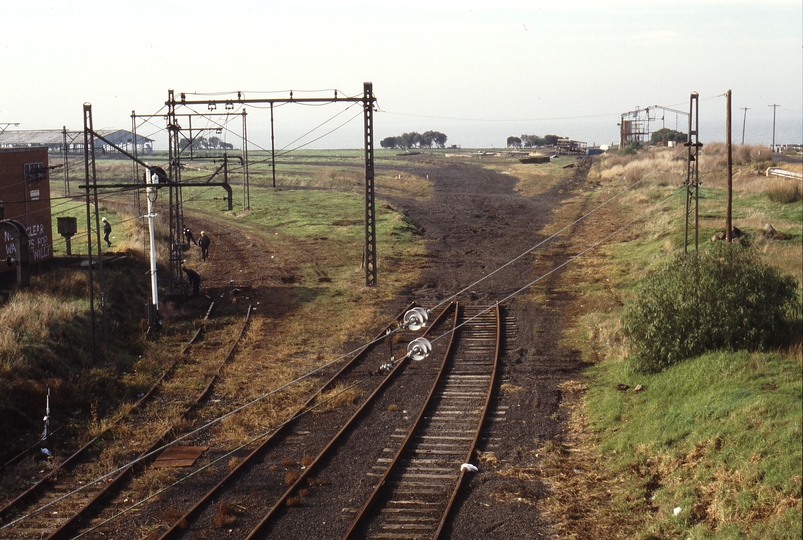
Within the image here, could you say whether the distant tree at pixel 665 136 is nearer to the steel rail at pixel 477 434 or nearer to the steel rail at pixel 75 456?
the steel rail at pixel 477 434

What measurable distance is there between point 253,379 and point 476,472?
25.2 ft

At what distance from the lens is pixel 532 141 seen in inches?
7357

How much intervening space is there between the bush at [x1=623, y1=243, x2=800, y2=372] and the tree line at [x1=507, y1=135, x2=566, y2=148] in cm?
15861

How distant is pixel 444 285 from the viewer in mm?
30891

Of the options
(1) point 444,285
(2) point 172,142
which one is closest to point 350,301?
(1) point 444,285

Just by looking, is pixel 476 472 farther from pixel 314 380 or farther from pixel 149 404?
pixel 149 404

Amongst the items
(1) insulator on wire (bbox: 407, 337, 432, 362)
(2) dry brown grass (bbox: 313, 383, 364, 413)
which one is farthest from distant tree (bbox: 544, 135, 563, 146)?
(1) insulator on wire (bbox: 407, 337, 432, 362)

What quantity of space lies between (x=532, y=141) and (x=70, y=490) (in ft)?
590

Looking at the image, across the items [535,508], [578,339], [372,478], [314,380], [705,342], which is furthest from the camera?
[578,339]

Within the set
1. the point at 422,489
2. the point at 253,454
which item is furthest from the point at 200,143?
→ the point at 422,489

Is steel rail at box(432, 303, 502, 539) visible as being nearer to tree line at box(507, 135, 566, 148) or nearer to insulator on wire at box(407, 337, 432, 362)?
insulator on wire at box(407, 337, 432, 362)

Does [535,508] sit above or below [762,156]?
below

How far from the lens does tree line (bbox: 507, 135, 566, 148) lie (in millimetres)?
177750

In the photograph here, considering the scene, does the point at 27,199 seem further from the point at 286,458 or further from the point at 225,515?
the point at 225,515
